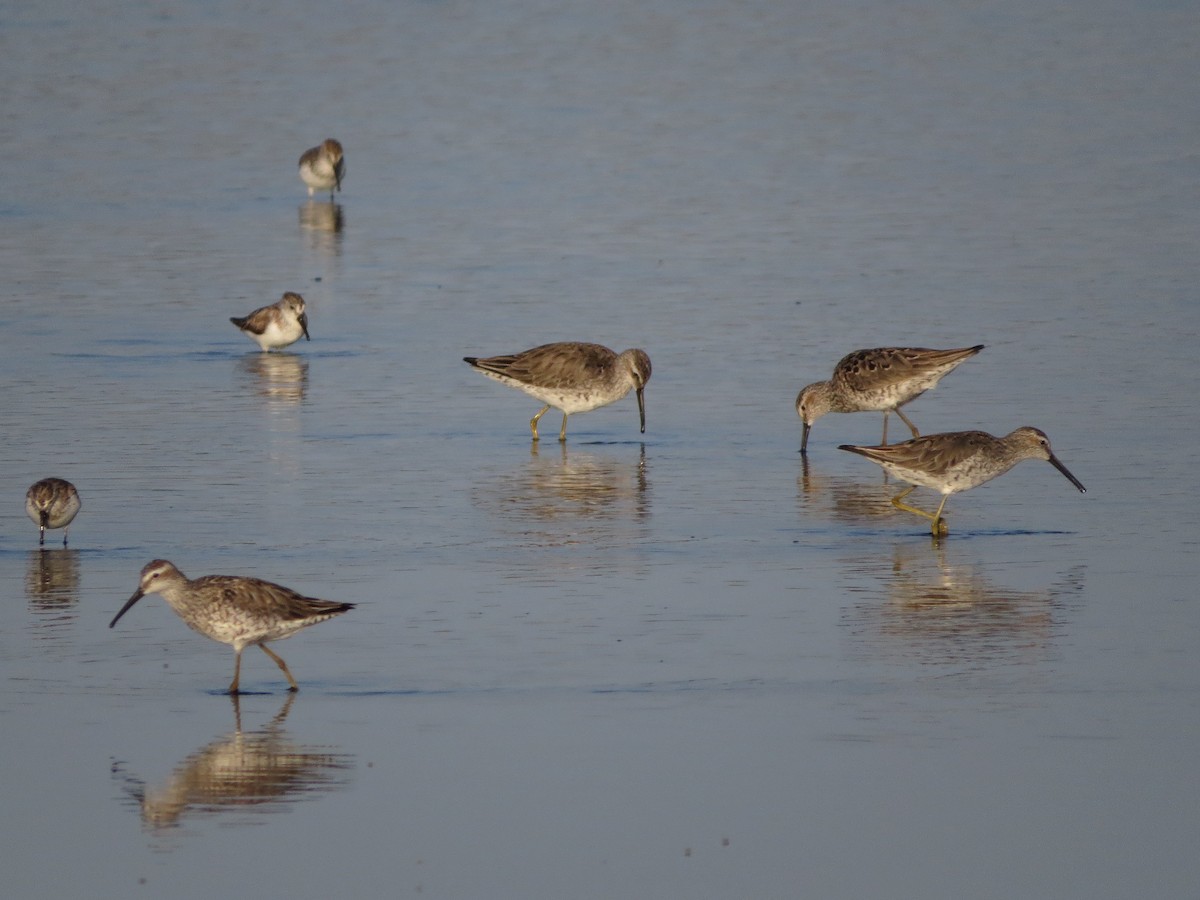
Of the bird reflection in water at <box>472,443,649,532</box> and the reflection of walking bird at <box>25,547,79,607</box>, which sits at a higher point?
the bird reflection in water at <box>472,443,649,532</box>

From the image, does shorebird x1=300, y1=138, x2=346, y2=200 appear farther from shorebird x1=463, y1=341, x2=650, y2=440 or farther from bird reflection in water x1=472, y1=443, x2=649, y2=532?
bird reflection in water x1=472, y1=443, x2=649, y2=532

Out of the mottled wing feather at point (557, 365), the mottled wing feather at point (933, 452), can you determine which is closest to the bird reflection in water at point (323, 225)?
the mottled wing feather at point (557, 365)

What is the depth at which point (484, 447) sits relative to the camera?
16844mm

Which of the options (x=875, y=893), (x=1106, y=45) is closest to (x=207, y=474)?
(x=875, y=893)

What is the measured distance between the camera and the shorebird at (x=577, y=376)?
1745 centimetres

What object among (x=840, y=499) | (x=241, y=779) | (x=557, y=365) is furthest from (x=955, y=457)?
(x=241, y=779)

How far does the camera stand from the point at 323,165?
3138cm

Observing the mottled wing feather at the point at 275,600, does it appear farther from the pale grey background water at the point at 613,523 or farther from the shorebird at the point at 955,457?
the shorebird at the point at 955,457

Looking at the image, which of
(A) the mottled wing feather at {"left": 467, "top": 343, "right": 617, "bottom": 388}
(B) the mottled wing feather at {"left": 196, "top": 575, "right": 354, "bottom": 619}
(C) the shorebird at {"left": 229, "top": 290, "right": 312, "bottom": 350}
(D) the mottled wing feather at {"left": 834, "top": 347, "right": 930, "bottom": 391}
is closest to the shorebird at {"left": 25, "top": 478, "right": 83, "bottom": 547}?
(B) the mottled wing feather at {"left": 196, "top": 575, "right": 354, "bottom": 619}

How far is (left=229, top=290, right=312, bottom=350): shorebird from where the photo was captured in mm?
20797

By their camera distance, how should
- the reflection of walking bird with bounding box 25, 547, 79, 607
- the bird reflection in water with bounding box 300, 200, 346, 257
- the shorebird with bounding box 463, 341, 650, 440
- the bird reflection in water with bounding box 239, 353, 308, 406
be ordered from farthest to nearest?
1. the bird reflection in water with bounding box 300, 200, 346, 257
2. the bird reflection in water with bounding box 239, 353, 308, 406
3. the shorebird with bounding box 463, 341, 650, 440
4. the reflection of walking bird with bounding box 25, 547, 79, 607

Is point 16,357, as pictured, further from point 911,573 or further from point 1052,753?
point 1052,753

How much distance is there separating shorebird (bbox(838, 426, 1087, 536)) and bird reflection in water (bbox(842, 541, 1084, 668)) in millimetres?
863

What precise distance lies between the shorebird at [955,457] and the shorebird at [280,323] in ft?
26.2
